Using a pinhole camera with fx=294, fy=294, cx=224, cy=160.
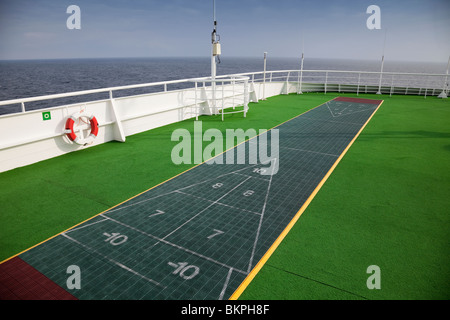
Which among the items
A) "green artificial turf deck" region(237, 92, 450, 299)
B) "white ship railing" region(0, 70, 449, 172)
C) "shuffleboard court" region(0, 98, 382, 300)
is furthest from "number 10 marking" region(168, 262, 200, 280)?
"white ship railing" region(0, 70, 449, 172)

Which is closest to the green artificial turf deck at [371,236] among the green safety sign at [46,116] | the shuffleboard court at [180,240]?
the shuffleboard court at [180,240]

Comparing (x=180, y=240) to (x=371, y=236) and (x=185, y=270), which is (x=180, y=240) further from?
(x=371, y=236)

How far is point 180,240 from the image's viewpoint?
4074 mm

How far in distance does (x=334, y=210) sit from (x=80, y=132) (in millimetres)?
6255

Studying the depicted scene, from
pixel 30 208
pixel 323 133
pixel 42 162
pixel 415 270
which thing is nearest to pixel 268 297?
pixel 415 270

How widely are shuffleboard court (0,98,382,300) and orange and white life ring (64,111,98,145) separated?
Result: 309 centimetres

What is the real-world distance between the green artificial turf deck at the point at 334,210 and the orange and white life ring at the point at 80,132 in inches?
12.6

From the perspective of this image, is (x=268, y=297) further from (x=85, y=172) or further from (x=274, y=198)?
(x=85, y=172)

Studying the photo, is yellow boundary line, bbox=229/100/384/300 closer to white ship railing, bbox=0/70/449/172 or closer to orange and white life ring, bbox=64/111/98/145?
white ship railing, bbox=0/70/449/172

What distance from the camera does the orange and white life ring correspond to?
7207 mm

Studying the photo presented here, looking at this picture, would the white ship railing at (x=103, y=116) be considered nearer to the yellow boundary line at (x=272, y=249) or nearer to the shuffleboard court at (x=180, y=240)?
the shuffleboard court at (x=180, y=240)

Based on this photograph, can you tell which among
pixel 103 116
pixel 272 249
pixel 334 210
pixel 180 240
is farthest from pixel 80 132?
pixel 334 210

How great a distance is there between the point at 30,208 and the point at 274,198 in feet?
13.6

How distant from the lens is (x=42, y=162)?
685 centimetres
